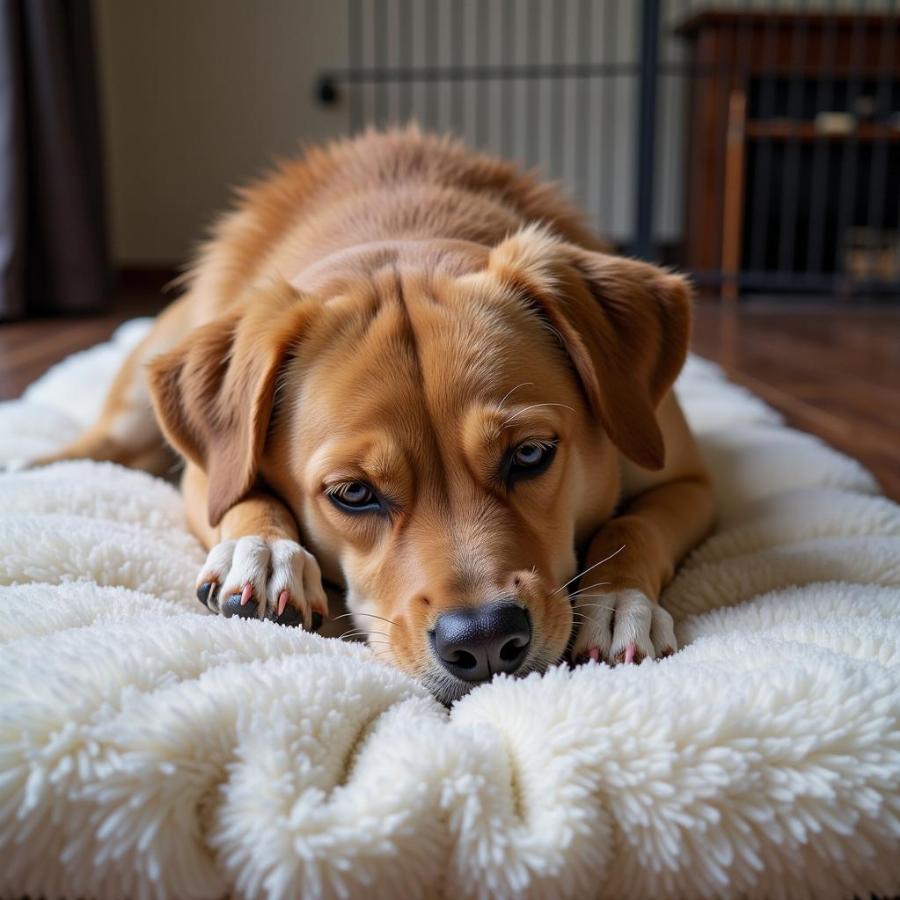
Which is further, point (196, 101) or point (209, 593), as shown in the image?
point (196, 101)

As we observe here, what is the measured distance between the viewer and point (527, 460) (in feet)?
4.74

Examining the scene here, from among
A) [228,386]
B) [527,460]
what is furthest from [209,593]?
[527,460]

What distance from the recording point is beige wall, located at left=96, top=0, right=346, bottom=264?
782 centimetres

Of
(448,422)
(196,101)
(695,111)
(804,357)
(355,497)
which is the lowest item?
(804,357)

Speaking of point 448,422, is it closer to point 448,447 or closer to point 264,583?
point 448,447

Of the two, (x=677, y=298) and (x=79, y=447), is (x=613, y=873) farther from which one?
(x=79, y=447)

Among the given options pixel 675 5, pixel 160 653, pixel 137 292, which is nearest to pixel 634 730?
pixel 160 653

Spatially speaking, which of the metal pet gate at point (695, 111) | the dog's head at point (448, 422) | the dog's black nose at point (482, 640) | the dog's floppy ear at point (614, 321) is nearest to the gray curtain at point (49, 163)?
the metal pet gate at point (695, 111)

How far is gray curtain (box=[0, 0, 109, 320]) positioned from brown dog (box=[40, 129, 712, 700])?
4034 millimetres

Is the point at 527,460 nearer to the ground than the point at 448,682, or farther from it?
farther from it

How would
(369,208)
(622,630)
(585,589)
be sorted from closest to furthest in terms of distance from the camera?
(622,630) → (585,589) → (369,208)

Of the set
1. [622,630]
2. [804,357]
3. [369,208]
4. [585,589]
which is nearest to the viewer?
[622,630]

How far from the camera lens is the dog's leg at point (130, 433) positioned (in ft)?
7.52

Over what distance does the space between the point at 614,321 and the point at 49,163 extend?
481 cm
